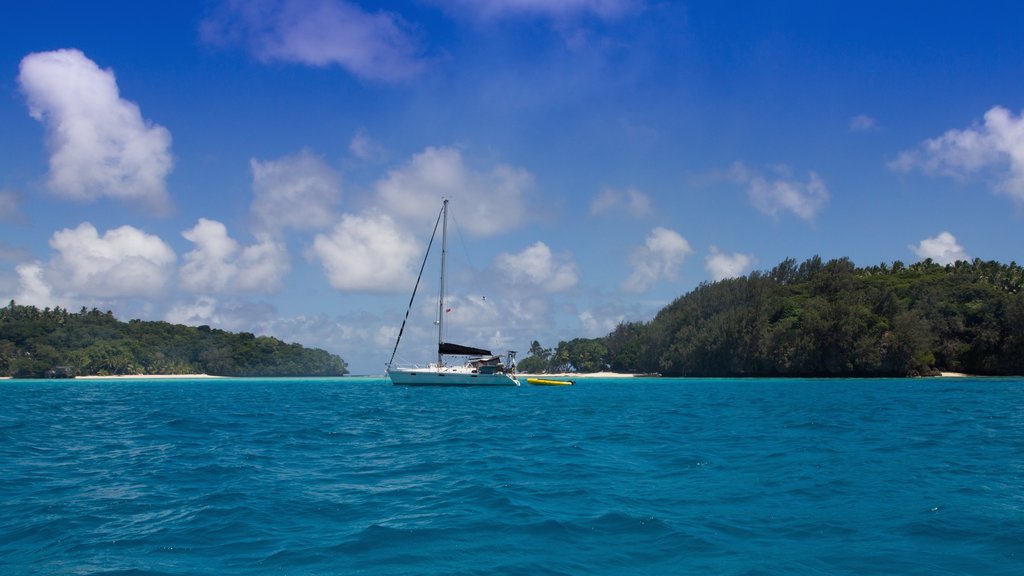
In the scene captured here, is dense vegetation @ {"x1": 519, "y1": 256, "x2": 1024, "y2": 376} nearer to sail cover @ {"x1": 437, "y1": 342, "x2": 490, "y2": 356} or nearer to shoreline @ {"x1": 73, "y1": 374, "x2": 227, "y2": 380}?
sail cover @ {"x1": 437, "y1": 342, "x2": 490, "y2": 356}

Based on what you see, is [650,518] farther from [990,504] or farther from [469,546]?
[990,504]

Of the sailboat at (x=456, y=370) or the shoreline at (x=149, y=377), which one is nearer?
the sailboat at (x=456, y=370)

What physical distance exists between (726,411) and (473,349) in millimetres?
43863

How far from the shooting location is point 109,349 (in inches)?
6353

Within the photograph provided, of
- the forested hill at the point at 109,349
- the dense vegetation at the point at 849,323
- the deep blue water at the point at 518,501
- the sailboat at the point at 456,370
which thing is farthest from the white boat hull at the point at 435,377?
the forested hill at the point at 109,349

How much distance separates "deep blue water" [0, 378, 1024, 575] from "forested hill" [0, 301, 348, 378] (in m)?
153

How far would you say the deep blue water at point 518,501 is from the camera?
1015cm

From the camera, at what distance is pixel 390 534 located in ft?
37.5

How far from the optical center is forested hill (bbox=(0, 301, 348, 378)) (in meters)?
159

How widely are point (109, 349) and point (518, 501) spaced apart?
6789 inches

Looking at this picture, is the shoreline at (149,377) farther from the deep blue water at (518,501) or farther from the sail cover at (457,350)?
the deep blue water at (518,501)

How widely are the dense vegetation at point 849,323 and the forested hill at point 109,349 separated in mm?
108087

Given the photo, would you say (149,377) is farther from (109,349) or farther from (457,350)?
(457,350)

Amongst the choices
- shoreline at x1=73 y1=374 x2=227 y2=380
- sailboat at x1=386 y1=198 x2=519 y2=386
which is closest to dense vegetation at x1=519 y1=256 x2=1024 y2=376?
sailboat at x1=386 y1=198 x2=519 y2=386
